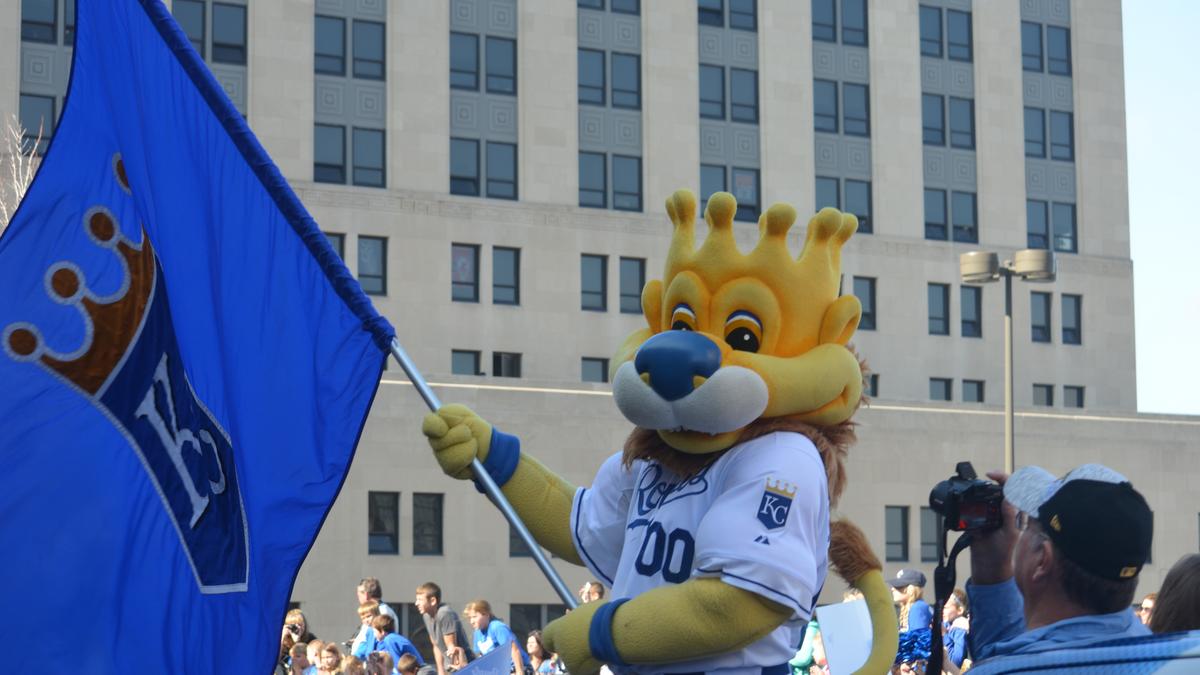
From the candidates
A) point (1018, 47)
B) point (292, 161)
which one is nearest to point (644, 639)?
point (292, 161)

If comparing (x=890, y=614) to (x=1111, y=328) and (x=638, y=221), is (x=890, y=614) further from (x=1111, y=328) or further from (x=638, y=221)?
(x=1111, y=328)

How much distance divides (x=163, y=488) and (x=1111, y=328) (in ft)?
153

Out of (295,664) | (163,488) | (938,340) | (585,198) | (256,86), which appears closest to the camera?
(163,488)

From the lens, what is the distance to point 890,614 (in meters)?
6.52

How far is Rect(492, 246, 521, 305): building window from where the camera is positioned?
42562 mm

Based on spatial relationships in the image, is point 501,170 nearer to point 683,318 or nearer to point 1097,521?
point 683,318

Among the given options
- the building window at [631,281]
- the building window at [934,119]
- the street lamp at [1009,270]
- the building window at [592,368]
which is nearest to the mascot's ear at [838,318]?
the street lamp at [1009,270]

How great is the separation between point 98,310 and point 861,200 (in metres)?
42.0

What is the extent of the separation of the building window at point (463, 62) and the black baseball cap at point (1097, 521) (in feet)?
131

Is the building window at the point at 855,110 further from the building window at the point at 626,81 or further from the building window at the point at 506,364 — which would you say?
the building window at the point at 506,364

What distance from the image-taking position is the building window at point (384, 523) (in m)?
37.1

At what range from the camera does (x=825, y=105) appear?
4706cm

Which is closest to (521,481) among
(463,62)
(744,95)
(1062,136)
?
(463,62)

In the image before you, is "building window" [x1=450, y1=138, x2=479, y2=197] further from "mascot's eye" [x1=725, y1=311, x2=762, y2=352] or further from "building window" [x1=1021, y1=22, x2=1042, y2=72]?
"mascot's eye" [x1=725, y1=311, x2=762, y2=352]
